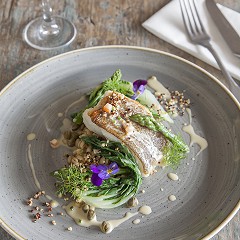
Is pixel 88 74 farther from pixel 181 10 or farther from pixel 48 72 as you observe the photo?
pixel 181 10

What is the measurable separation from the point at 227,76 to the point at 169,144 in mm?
805

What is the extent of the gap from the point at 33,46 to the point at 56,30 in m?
0.26

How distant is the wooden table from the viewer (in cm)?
347

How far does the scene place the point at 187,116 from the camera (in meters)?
2.92

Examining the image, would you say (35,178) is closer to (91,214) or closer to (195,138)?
(91,214)

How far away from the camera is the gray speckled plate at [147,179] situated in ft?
7.79

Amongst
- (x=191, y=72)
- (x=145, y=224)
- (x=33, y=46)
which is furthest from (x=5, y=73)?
(x=145, y=224)

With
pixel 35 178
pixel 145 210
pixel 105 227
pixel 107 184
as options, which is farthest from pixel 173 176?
pixel 35 178

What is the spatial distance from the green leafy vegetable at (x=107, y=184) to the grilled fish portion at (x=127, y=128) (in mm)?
54

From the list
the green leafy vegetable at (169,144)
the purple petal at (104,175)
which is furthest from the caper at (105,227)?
the green leafy vegetable at (169,144)

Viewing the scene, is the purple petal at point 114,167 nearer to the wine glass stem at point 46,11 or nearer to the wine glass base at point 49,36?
the wine glass base at point 49,36

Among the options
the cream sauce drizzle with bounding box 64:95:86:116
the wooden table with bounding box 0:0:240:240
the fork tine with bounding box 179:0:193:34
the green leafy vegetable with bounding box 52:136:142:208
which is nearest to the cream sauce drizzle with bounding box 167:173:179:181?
the green leafy vegetable with bounding box 52:136:142:208

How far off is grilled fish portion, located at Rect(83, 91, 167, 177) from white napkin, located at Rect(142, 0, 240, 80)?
0.92m

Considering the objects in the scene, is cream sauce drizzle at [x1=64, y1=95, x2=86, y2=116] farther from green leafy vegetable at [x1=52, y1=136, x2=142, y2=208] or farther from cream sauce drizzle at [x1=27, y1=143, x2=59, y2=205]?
green leafy vegetable at [x1=52, y1=136, x2=142, y2=208]
